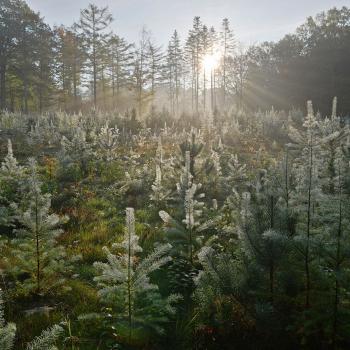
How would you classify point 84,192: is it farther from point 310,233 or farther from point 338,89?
point 338,89

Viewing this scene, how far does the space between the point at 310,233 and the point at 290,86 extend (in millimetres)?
44216

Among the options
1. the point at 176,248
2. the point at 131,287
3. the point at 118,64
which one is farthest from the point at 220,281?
the point at 118,64

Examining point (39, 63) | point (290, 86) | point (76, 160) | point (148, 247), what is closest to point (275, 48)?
point (290, 86)

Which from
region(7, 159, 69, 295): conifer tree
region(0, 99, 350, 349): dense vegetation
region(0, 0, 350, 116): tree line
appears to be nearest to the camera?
region(0, 99, 350, 349): dense vegetation

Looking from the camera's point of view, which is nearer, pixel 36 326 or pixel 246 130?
pixel 36 326

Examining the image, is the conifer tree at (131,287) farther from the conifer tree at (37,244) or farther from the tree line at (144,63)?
the tree line at (144,63)

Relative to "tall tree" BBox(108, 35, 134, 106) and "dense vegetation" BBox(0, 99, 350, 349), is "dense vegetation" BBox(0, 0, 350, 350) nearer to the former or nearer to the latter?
"dense vegetation" BBox(0, 99, 350, 349)

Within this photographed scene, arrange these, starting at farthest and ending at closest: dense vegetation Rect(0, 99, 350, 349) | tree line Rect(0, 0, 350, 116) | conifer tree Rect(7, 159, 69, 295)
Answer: tree line Rect(0, 0, 350, 116)
conifer tree Rect(7, 159, 69, 295)
dense vegetation Rect(0, 99, 350, 349)

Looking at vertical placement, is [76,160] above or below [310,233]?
above

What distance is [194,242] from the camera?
21.4 feet

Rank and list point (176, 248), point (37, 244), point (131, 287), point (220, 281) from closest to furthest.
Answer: point (131, 287), point (220, 281), point (37, 244), point (176, 248)

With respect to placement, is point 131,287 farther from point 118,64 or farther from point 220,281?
point 118,64

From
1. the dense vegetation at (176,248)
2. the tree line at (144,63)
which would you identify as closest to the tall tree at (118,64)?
the tree line at (144,63)

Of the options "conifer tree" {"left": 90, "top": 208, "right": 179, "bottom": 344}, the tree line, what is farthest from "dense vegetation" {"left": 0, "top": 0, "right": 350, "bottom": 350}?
the tree line
